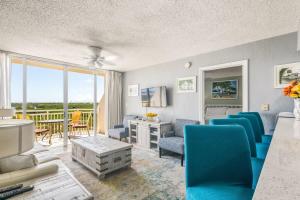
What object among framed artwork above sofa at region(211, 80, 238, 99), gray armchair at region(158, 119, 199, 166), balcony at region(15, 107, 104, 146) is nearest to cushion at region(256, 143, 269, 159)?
gray armchair at region(158, 119, 199, 166)

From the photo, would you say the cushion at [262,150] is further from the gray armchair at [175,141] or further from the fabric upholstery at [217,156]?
the gray armchair at [175,141]

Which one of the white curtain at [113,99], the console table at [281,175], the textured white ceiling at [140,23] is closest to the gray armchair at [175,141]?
the textured white ceiling at [140,23]

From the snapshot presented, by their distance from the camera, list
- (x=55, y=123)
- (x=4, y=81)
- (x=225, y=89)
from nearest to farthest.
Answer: (x=4, y=81) → (x=55, y=123) → (x=225, y=89)

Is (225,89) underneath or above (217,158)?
above

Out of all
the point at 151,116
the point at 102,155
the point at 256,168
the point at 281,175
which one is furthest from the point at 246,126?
the point at 151,116

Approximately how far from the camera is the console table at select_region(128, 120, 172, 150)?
3.83 meters

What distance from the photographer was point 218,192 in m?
1.05

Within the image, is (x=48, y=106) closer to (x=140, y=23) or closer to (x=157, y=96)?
(x=157, y=96)

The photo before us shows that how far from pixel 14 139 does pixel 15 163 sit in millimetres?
1054

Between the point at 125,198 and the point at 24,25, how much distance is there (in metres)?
2.83

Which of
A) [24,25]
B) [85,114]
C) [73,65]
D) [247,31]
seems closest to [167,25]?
[247,31]

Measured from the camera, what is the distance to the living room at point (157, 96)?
118cm

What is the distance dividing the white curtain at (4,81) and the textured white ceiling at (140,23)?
30cm

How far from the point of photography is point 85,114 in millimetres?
5957
